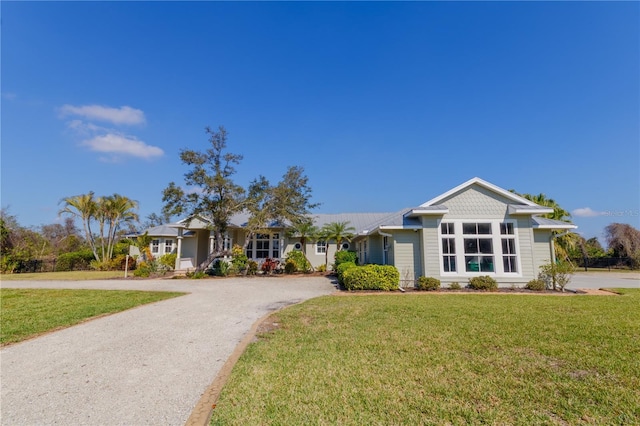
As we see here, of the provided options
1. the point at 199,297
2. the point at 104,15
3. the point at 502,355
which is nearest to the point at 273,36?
the point at 104,15

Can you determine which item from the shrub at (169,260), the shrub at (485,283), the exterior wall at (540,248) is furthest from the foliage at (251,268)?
the exterior wall at (540,248)

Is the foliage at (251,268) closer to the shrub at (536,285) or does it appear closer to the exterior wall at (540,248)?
the shrub at (536,285)

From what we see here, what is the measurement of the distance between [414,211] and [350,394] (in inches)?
422

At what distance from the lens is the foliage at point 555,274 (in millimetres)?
12625

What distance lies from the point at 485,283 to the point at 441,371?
1015 cm

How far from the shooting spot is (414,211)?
43.5ft

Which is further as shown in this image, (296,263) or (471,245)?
(296,263)

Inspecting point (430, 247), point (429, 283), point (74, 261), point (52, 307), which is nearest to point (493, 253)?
point (430, 247)

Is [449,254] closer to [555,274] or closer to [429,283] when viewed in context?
[429,283]

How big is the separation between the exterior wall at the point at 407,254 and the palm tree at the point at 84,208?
1081 inches

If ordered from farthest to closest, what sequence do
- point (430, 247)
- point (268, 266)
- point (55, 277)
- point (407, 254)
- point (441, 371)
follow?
point (268, 266) → point (55, 277) → point (407, 254) → point (430, 247) → point (441, 371)

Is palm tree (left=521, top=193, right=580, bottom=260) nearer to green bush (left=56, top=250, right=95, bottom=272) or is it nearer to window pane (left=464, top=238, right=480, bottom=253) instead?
window pane (left=464, top=238, right=480, bottom=253)

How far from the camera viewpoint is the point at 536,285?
12.6m

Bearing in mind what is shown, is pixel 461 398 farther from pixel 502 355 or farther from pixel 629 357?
pixel 629 357
